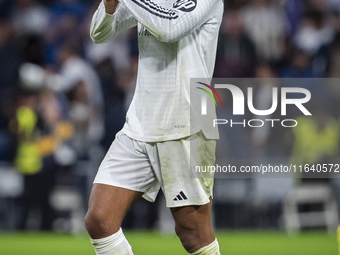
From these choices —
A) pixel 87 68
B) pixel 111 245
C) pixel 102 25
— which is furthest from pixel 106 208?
pixel 87 68

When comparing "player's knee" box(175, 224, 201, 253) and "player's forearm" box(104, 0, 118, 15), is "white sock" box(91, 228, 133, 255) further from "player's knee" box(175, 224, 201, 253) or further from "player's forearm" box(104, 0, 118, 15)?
"player's forearm" box(104, 0, 118, 15)

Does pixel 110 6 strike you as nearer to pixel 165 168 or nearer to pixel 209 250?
pixel 165 168

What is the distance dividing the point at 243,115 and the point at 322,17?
2.29 meters

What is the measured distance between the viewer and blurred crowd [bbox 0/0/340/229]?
21.6ft

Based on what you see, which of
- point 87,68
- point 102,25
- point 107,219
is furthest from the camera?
point 87,68

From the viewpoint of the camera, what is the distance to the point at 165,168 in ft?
9.29

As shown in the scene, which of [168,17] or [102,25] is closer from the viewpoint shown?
[168,17]

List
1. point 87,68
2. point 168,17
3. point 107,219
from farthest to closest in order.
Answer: point 87,68 < point 107,219 < point 168,17

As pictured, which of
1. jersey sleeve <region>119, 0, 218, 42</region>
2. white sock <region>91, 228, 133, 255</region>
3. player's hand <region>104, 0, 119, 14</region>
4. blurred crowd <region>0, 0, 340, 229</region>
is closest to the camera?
jersey sleeve <region>119, 0, 218, 42</region>

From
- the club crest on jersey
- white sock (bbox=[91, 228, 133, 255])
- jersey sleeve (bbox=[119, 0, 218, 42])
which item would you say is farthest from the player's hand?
white sock (bbox=[91, 228, 133, 255])

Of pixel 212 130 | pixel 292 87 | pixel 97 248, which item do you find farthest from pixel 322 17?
pixel 97 248

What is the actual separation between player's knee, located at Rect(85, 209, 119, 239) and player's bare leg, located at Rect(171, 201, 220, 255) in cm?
37

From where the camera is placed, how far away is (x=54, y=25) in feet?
26.6

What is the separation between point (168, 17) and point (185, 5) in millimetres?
117
